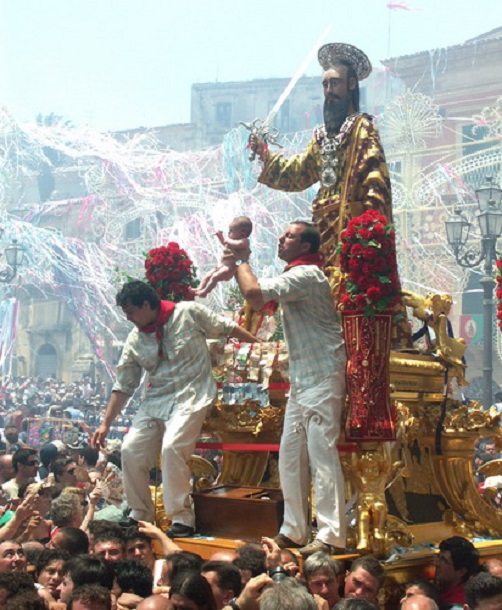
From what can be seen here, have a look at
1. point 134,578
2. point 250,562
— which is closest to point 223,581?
point 134,578

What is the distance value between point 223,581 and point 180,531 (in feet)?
7.21

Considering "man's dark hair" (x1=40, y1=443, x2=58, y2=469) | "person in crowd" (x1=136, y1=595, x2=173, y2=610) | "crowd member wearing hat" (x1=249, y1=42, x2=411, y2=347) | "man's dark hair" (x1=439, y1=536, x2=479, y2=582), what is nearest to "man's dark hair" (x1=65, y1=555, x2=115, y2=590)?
"person in crowd" (x1=136, y1=595, x2=173, y2=610)

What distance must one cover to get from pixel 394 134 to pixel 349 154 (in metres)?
35.5

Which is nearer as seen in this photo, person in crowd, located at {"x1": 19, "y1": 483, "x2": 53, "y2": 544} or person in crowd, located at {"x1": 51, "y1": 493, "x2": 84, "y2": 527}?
person in crowd, located at {"x1": 19, "y1": 483, "x2": 53, "y2": 544}

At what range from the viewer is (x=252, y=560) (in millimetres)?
5898

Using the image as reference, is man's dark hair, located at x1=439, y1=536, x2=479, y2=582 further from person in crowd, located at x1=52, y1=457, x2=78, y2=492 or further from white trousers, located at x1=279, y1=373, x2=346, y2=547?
person in crowd, located at x1=52, y1=457, x2=78, y2=492

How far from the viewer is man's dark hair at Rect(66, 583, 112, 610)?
14.1 ft

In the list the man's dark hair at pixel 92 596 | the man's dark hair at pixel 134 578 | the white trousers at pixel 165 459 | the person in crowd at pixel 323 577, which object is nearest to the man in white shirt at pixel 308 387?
the person in crowd at pixel 323 577

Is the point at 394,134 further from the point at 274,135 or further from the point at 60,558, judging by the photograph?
the point at 60,558

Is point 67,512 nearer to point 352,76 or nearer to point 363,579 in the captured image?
point 363,579

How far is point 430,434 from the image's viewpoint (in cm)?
824

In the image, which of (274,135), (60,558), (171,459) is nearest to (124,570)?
(60,558)

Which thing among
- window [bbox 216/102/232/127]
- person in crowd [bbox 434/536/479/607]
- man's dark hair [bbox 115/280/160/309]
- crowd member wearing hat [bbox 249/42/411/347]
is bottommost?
person in crowd [bbox 434/536/479/607]

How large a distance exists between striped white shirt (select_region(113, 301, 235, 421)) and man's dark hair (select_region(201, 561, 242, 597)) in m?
2.22
